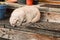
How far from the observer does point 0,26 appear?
41.6 inches

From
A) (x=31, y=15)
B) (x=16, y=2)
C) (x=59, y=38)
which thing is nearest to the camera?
(x=59, y=38)

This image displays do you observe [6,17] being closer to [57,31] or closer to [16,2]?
[16,2]

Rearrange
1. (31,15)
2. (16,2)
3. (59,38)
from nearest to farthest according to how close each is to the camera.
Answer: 1. (59,38)
2. (31,15)
3. (16,2)

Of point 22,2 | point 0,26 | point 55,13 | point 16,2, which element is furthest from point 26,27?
point 16,2

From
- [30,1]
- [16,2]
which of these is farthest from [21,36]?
[16,2]

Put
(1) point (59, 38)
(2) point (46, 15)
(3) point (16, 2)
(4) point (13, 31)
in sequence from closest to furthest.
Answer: (1) point (59, 38) → (4) point (13, 31) → (2) point (46, 15) → (3) point (16, 2)

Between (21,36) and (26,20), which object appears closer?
(21,36)

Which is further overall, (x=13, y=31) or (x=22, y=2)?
(x=22, y=2)

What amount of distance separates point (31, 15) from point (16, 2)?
0.45m

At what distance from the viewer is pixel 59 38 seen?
2.88ft

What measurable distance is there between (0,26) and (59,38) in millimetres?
469

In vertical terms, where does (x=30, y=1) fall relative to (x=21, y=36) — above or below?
above

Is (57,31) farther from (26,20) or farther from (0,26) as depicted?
(0,26)

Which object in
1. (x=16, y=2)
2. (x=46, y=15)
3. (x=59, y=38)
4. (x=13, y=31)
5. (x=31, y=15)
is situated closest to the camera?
(x=59, y=38)
